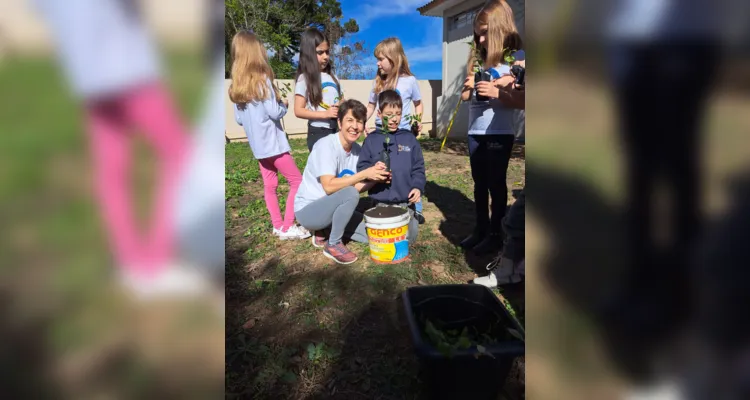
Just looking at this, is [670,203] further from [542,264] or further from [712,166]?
[542,264]

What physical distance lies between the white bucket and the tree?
1282cm

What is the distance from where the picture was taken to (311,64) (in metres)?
3.78

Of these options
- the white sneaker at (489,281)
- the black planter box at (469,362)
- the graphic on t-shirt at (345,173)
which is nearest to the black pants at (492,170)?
the white sneaker at (489,281)

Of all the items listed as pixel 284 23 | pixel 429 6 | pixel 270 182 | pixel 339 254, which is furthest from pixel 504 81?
pixel 284 23

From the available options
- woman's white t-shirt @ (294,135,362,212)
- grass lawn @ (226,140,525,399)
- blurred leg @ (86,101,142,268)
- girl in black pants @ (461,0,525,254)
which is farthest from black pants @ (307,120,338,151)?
blurred leg @ (86,101,142,268)

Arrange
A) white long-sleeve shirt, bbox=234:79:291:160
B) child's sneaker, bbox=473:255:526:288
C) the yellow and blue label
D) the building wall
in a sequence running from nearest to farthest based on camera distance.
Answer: child's sneaker, bbox=473:255:526:288, the yellow and blue label, white long-sleeve shirt, bbox=234:79:291:160, the building wall

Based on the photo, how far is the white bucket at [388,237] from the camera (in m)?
3.04

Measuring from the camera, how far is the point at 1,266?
0.53m

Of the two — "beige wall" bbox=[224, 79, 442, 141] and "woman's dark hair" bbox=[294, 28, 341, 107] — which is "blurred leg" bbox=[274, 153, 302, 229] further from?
"beige wall" bbox=[224, 79, 442, 141]

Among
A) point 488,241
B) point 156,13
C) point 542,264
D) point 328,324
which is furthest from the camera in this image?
point 488,241

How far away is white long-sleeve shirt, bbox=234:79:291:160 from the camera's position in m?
3.49

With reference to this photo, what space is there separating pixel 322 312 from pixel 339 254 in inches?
31.2

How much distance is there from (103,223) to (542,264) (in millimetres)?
674

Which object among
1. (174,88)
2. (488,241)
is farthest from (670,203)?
(488,241)
